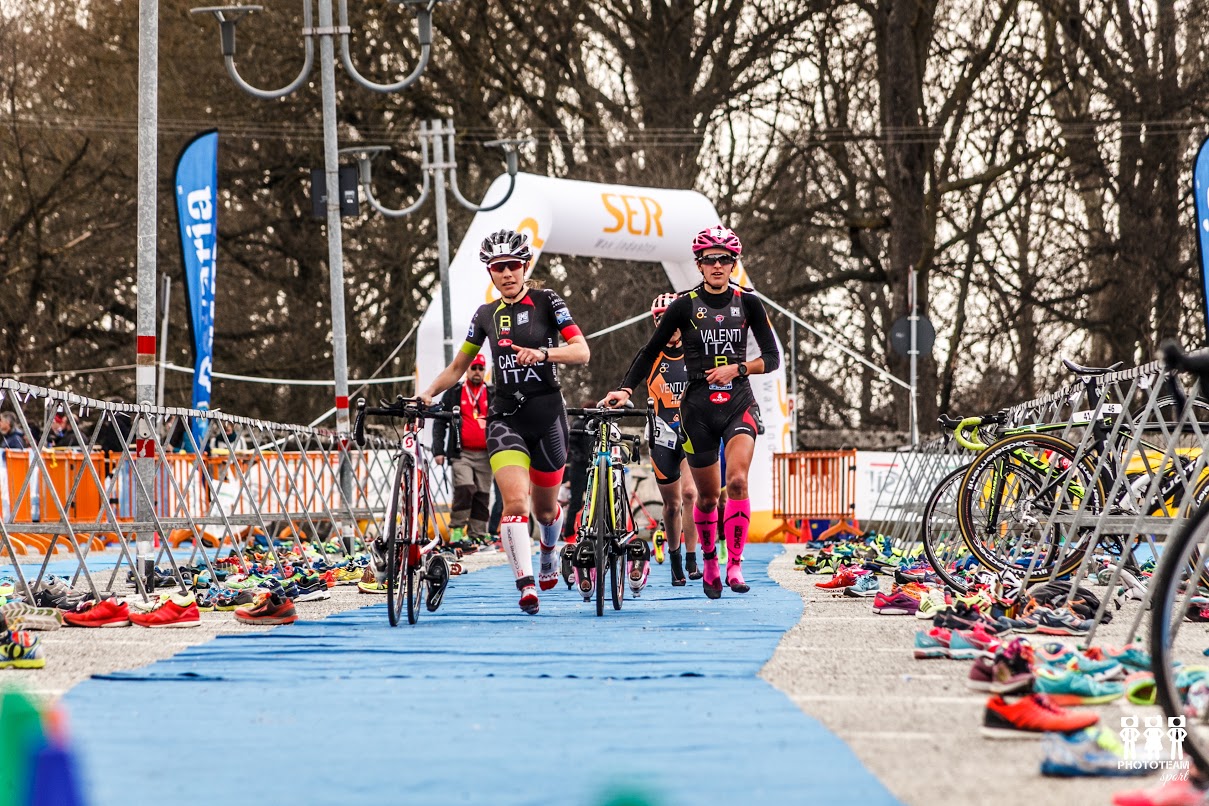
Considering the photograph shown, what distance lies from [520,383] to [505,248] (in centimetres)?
73

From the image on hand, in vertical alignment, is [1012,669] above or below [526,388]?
below

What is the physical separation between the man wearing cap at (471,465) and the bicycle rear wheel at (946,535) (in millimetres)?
7348

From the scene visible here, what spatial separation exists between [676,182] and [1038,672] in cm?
2494

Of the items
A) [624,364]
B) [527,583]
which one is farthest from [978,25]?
[527,583]

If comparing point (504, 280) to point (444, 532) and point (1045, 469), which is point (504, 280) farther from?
point (444, 532)

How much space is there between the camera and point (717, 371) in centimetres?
1066

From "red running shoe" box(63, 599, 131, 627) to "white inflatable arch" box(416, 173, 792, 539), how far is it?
1048 centimetres

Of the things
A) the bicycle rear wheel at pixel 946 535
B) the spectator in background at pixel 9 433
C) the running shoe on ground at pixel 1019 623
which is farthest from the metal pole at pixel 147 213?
the running shoe on ground at pixel 1019 623

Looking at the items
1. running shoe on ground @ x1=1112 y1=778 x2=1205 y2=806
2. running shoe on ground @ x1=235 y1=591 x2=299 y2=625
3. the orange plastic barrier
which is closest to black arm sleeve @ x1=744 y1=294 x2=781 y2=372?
running shoe on ground @ x1=235 y1=591 x2=299 y2=625

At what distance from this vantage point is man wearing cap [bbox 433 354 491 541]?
18.4 m

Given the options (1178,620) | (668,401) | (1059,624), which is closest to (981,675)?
(1178,620)

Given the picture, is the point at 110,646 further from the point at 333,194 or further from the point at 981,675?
the point at 333,194

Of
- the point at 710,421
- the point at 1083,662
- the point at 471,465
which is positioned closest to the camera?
the point at 1083,662

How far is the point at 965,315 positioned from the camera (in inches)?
1280
